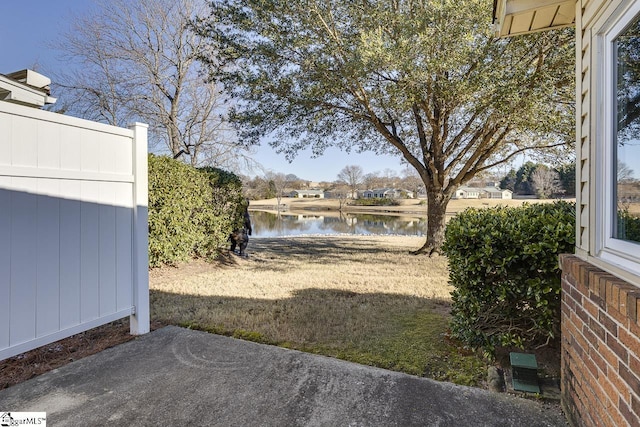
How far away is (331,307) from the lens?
13.1 ft

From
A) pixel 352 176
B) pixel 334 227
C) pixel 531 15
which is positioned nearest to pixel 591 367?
pixel 531 15

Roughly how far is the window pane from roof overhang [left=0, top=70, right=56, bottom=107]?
479 centimetres

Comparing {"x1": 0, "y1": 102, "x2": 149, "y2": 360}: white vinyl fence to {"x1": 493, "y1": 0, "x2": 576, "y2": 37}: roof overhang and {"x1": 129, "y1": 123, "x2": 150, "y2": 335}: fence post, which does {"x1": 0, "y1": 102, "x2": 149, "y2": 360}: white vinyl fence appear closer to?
{"x1": 129, "y1": 123, "x2": 150, "y2": 335}: fence post

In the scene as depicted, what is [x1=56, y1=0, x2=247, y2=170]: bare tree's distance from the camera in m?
10.6

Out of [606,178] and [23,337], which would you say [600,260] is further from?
[23,337]

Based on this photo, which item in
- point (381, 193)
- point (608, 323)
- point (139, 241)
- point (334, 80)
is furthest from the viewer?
point (381, 193)

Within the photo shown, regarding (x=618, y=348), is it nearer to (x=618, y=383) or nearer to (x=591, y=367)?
(x=618, y=383)

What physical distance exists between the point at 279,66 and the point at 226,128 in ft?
17.8

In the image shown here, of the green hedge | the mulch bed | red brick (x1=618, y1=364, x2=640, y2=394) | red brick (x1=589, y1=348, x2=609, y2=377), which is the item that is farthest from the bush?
the green hedge

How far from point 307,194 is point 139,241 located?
48519mm

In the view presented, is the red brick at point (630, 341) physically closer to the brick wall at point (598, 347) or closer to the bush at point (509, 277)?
the brick wall at point (598, 347)

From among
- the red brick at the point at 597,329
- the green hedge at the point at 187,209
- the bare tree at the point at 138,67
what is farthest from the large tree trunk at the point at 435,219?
the bare tree at the point at 138,67

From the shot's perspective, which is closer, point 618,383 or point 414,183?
point 618,383

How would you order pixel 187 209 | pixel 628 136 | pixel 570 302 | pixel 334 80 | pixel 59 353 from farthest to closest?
pixel 334 80 < pixel 187 209 < pixel 59 353 < pixel 570 302 < pixel 628 136
